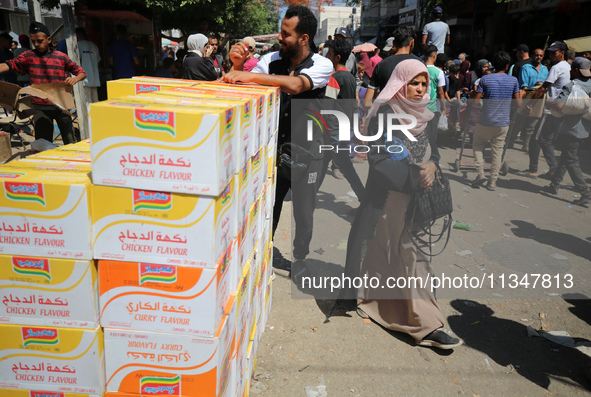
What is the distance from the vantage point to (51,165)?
187 centimetres

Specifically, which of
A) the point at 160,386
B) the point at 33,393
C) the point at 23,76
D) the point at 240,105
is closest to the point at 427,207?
the point at 240,105

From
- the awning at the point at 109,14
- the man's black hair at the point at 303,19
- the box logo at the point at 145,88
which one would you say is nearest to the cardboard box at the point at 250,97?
the box logo at the point at 145,88

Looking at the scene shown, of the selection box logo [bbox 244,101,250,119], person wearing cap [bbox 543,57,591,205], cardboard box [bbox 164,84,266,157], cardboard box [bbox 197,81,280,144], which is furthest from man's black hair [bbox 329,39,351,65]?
box logo [bbox 244,101,250,119]

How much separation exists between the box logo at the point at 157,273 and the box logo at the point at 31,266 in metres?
0.37

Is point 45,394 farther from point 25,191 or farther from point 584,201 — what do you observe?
point 584,201

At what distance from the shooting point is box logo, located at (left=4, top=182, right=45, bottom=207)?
1.60 meters

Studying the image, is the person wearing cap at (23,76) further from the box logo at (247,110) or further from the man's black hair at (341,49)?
the box logo at (247,110)

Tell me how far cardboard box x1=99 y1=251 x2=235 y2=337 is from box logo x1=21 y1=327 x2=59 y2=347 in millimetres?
209

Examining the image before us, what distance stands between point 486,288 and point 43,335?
381cm

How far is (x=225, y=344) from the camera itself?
1.86 m

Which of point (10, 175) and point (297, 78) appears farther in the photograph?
point (297, 78)

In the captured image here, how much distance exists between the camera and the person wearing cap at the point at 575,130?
22.0ft

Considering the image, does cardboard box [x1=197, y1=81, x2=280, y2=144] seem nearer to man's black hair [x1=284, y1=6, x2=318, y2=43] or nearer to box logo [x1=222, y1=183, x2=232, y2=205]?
man's black hair [x1=284, y1=6, x2=318, y2=43]

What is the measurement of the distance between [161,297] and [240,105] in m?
0.85
